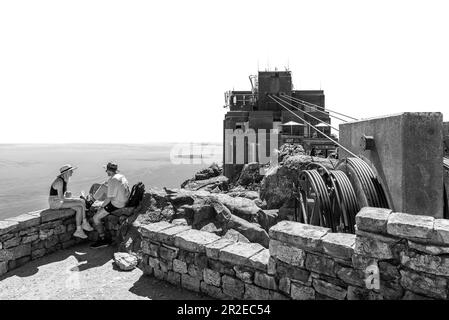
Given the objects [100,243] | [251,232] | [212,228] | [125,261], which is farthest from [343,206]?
[100,243]

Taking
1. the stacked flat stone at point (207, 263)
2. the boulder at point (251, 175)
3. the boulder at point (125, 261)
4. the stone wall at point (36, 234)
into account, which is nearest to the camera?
the stacked flat stone at point (207, 263)

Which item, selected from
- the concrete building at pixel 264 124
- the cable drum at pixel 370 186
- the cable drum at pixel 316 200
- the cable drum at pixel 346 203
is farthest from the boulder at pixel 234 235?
the concrete building at pixel 264 124

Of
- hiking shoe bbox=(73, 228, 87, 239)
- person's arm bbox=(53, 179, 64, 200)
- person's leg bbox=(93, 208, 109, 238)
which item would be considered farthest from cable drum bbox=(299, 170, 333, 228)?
person's arm bbox=(53, 179, 64, 200)

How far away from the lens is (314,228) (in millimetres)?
3828

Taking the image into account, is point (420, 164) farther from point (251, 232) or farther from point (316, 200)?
point (251, 232)

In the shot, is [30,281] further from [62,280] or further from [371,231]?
[371,231]

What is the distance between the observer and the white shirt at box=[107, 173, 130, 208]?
658 cm

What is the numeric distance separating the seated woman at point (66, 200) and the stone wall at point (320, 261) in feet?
8.73

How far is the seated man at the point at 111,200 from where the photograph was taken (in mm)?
6582

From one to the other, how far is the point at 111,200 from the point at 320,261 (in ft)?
15.9

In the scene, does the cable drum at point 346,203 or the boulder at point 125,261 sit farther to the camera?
the boulder at point 125,261

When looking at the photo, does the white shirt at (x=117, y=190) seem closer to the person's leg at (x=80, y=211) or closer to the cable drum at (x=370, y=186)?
the person's leg at (x=80, y=211)

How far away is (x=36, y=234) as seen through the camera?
20.2ft
